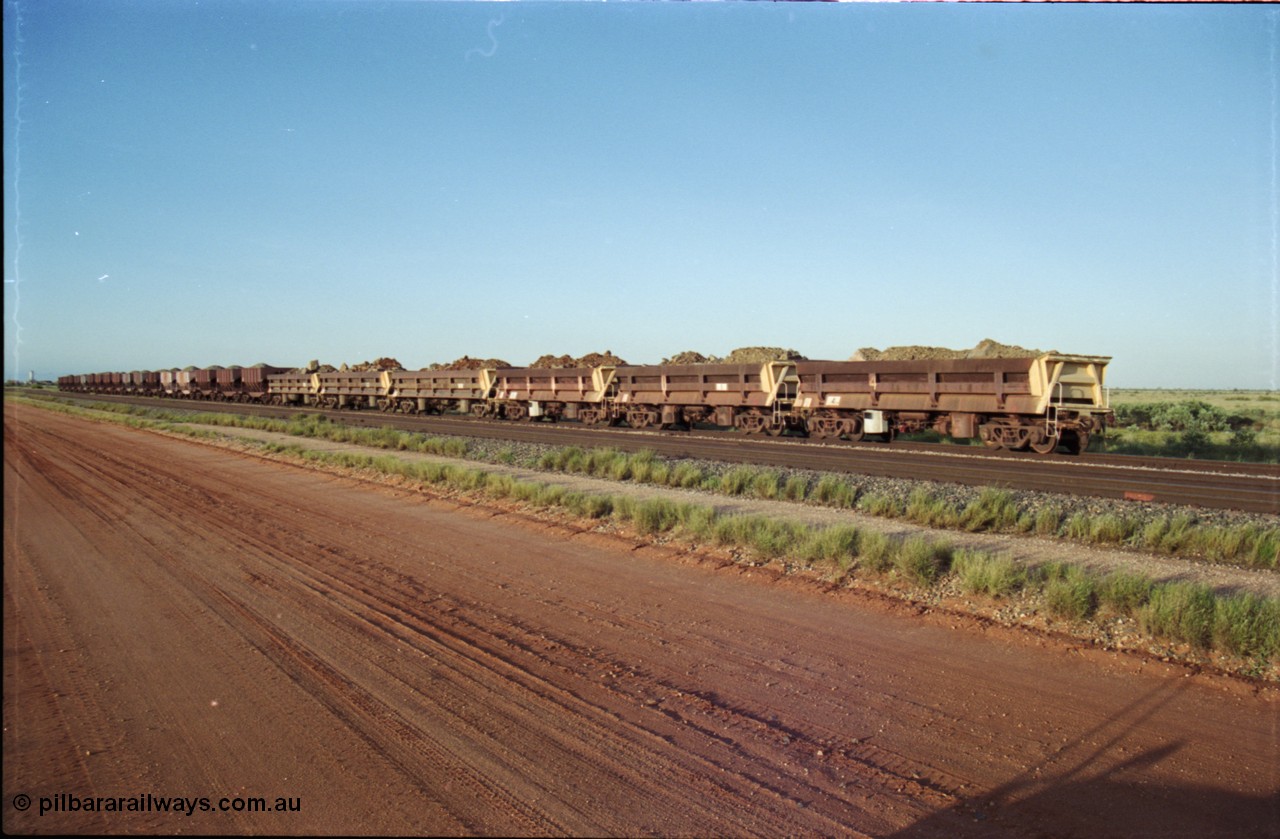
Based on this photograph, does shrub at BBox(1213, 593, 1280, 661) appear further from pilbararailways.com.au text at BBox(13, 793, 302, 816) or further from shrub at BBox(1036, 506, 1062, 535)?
pilbararailways.com.au text at BBox(13, 793, 302, 816)

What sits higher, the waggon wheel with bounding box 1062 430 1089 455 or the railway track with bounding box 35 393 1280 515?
the waggon wheel with bounding box 1062 430 1089 455

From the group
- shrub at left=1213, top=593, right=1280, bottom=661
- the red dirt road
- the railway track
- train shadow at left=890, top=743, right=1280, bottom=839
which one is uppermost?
the railway track

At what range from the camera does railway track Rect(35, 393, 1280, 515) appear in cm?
1387

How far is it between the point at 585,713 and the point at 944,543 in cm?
611

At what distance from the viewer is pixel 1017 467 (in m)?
17.3

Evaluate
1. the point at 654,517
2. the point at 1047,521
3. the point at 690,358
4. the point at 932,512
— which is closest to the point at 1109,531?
the point at 1047,521

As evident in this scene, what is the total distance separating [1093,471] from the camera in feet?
54.5

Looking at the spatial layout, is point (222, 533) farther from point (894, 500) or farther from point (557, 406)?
point (557, 406)

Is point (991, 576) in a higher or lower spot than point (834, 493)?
lower

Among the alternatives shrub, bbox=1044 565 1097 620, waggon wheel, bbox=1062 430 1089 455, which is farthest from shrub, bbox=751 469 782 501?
waggon wheel, bbox=1062 430 1089 455

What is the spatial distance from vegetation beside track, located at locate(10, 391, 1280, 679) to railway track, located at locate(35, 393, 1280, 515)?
244 centimetres

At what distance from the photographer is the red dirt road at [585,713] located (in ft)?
13.7

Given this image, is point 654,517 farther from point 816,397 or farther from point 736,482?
point 816,397

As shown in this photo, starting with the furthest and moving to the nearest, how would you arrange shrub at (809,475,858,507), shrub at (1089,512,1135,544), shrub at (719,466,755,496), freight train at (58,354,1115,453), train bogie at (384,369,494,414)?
1. train bogie at (384,369,494,414)
2. freight train at (58,354,1115,453)
3. shrub at (719,466,755,496)
4. shrub at (809,475,858,507)
5. shrub at (1089,512,1135,544)
